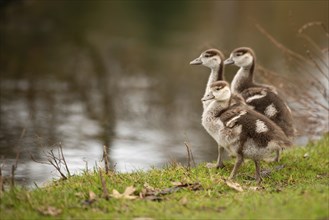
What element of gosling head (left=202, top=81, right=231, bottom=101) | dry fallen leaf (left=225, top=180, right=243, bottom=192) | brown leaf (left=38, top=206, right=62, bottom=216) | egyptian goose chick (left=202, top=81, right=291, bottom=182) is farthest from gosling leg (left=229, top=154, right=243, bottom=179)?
brown leaf (left=38, top=206, right=62, bottom=216)

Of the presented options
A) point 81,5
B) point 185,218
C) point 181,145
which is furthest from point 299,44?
point 185,218

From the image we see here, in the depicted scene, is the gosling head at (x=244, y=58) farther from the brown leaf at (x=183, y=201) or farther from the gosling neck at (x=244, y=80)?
the brown leaf at (x=183, y=201)

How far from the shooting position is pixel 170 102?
61.9ft

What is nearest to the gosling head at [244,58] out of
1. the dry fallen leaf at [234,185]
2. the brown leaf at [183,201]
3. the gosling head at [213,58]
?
the gosling head at [213,58]

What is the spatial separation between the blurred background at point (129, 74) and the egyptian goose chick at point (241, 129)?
1.54 meters

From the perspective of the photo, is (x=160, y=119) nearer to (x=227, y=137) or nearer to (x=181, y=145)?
(x=181, y=145)

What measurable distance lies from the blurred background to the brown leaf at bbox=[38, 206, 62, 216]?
Answer: 204cm

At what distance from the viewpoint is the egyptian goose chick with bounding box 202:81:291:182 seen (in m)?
8.29

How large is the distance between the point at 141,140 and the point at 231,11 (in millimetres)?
23824

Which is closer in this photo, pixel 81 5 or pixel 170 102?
pixel 170 102

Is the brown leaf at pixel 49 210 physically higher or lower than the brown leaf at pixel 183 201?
higher

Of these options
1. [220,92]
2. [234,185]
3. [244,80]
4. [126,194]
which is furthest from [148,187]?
[244,80]

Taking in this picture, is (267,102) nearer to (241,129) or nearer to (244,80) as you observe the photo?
(244,80)

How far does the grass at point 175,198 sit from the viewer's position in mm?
6605
